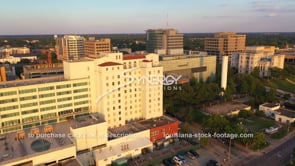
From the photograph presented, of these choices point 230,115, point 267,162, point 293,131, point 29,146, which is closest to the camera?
point 29,146

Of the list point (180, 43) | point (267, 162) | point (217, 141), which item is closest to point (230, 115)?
point (217, 141)

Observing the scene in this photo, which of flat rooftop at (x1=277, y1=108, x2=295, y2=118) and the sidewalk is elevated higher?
flat rooftop at (x1=277, y1=108, x2=295, y2=118)

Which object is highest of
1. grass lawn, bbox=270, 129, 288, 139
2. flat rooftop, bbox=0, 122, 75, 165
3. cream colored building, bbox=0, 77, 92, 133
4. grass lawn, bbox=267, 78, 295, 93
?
cream colored building, bbox=0, 77, 92, 133

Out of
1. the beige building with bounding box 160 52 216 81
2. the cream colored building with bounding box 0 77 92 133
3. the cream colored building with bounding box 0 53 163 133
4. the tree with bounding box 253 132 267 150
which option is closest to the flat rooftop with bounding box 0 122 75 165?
the cream colored building with bounding box 0 77 92 133

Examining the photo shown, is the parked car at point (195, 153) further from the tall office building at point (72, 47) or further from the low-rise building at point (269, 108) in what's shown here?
the tall office building at point (72, 47)

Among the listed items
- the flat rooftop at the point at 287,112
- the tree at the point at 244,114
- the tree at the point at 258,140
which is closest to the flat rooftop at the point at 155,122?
the tree at the point at 258,140

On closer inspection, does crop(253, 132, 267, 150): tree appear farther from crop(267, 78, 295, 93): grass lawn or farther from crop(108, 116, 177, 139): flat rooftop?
crop(267, 78, 295, 93): grass lawn

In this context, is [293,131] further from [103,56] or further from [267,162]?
[103,56]
